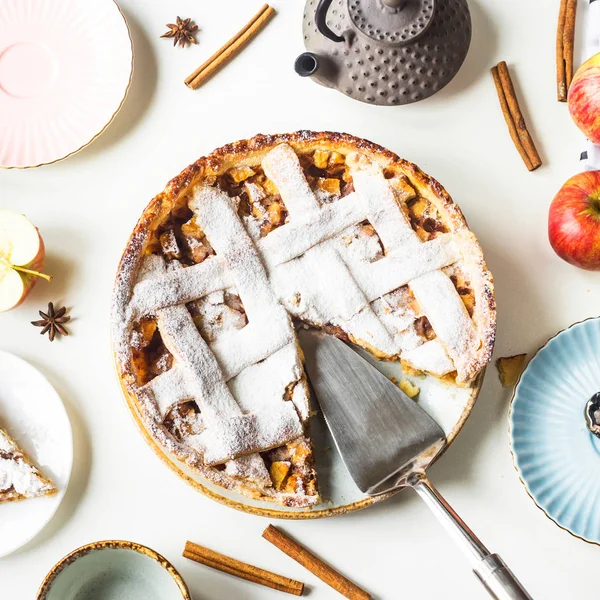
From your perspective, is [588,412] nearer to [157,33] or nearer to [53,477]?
[53,477]

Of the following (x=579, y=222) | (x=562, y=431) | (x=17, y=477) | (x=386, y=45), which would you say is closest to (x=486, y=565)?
(x=562, y=431)

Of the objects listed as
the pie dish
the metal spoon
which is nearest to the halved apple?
the pie dish

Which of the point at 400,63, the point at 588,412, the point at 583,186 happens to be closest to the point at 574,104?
the point at 583,186

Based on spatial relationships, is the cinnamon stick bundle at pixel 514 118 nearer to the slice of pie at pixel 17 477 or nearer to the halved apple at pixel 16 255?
Result: the halved apple at pixel 16 255

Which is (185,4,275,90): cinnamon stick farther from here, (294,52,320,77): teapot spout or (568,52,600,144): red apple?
(568,52,600,144): red apple

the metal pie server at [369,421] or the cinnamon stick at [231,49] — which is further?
the cinnamon stick at [231,49]

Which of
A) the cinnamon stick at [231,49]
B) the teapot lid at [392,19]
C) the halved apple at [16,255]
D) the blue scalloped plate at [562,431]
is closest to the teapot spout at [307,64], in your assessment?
the teapot lid at [392,19]

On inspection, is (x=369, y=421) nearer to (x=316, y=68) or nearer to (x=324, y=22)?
(x=316, y=68)
